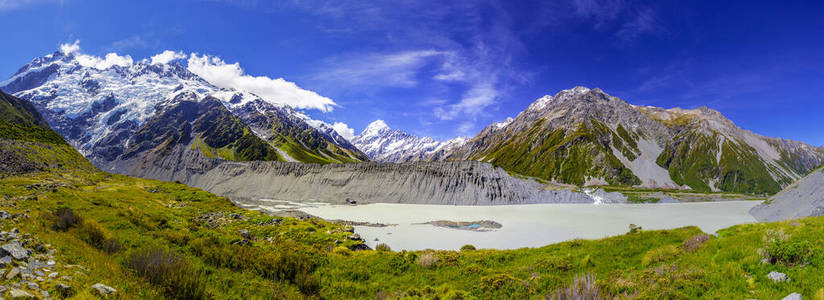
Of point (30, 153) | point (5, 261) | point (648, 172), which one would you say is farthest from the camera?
point (648, 172)

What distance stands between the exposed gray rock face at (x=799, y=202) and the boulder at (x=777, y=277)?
45099mm

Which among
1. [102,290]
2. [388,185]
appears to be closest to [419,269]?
[102,290]

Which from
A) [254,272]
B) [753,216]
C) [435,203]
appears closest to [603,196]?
[753,216]

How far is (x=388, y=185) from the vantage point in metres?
85.8

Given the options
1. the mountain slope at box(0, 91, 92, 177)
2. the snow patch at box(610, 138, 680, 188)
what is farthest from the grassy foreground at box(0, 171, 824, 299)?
the snow patch at box(610, 138, 680, 188)

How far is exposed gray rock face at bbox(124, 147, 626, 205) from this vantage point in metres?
79.8

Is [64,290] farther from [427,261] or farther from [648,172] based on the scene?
[648,172]

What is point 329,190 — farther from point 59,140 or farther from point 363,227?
point 59,140

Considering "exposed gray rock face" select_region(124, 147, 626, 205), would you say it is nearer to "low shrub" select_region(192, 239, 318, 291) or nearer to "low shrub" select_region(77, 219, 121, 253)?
"low shrub" select_region(77, 219, 121, 253)

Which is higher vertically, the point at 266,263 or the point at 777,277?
the point at 777,277

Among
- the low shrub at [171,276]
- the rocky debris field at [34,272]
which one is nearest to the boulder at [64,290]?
the rocky debris field at [34,272]

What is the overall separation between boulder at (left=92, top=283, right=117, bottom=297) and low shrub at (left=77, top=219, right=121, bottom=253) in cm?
573

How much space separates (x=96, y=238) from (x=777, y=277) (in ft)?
73.4

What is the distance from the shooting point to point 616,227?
42062mm
